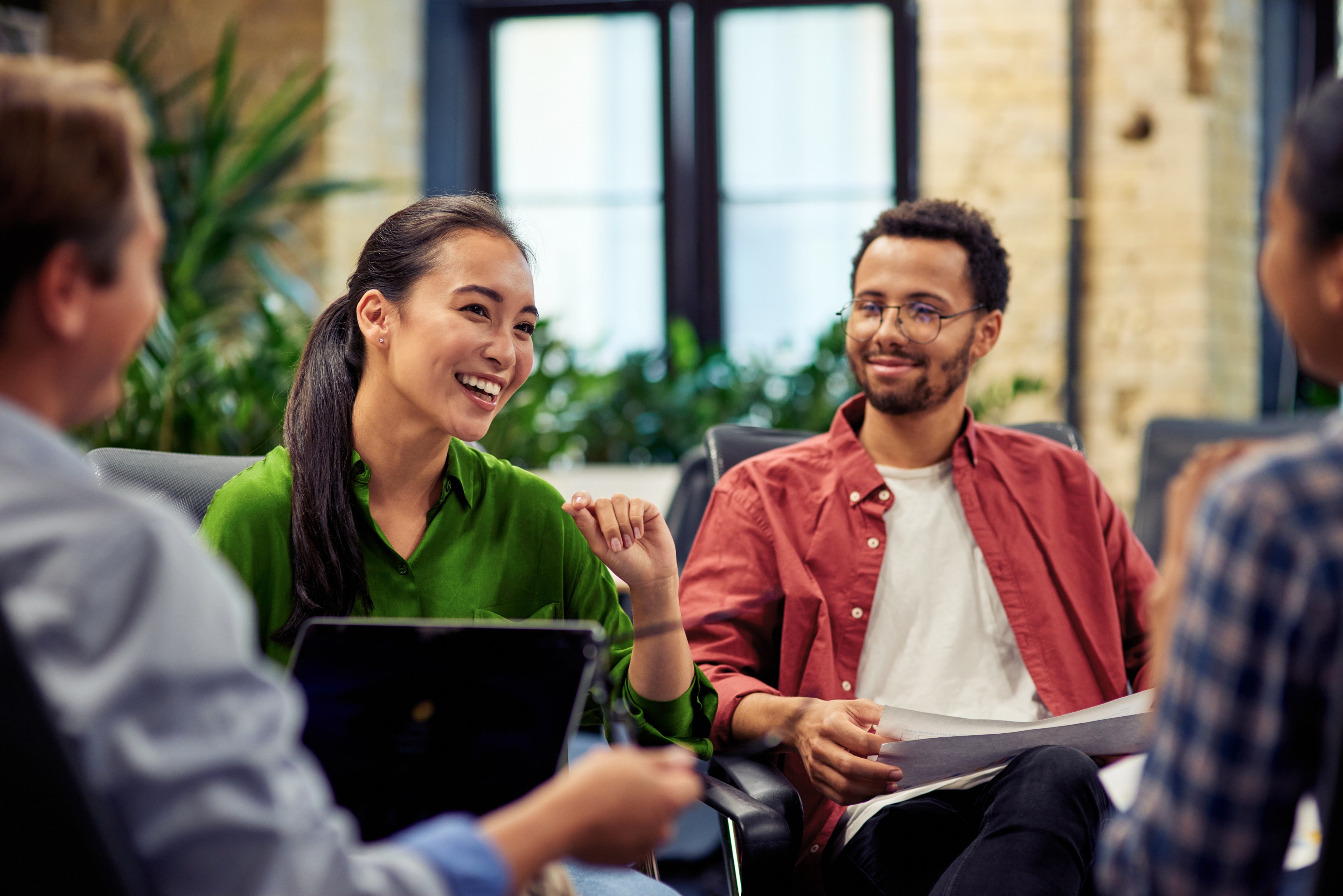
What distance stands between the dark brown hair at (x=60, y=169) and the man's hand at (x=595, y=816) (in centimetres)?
41

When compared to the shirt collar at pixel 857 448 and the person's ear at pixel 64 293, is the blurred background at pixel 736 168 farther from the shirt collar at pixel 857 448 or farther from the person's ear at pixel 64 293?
the person's ear at pixel 64 293

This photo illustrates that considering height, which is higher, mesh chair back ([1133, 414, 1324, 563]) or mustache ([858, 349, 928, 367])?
mustache ([858, 349, 928, 367])

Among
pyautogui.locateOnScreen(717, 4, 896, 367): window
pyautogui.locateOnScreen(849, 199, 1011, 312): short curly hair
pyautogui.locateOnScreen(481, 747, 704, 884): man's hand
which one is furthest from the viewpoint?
pyautogui.locateOnScreen(717, 4, 896, 367): window

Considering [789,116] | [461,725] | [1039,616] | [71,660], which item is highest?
[789,116]

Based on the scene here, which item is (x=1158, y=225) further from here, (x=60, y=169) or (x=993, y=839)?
(x=60, y=169)

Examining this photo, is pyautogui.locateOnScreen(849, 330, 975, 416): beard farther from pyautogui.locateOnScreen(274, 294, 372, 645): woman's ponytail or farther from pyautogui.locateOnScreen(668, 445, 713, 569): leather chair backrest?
pyautogui.locateOnScreen(274, 294, 372, 645): woman's ponytail

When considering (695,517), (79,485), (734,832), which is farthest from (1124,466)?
(79,485)

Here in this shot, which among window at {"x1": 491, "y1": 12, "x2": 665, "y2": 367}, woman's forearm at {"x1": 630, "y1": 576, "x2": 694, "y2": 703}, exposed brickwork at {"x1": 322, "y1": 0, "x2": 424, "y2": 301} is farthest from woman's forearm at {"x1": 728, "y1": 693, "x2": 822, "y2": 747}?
window at {"x1": 491, "y1": 12, "x2": 665, "y2": 367}

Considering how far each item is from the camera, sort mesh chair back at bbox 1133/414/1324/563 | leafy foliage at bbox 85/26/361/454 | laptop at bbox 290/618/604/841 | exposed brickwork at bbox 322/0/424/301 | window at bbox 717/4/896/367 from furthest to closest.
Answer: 1. window at bbox 717/4/896/367
2. exposed brickwork at bbox 322/0/424/301
3. leafy foliage at bbox 85/26/361/454
4. mesh chair back at bbox 1133/414/1324/563
5. laptop at bbox 290/618/604/841

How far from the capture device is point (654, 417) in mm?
4066

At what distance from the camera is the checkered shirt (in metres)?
0.69

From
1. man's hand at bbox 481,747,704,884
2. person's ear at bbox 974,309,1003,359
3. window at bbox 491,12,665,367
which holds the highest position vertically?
window at bbox 491,12,665,367

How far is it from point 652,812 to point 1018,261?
346 cm

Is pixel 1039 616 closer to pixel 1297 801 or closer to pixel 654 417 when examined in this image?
pixel 1297 801
